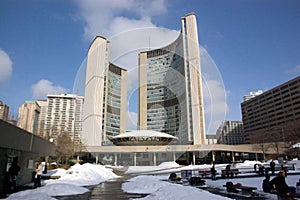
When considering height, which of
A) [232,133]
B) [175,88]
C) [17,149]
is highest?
[175,88]

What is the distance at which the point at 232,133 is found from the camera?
14700cm

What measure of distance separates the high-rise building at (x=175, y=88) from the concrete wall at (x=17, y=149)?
203 feet

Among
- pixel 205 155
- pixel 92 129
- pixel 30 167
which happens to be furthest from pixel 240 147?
pixel 30 167

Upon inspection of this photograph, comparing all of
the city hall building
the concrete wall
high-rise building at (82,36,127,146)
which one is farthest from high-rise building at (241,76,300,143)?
the concrete wall

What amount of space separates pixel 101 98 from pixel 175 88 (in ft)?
109

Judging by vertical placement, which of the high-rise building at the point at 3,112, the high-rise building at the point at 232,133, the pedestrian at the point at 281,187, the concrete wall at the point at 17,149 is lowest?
the pedestrian at the point at 281,187

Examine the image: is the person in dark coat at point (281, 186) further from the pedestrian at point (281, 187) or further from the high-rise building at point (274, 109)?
the high-rise building at point (274, 109)

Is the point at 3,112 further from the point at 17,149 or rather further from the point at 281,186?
the point at 281,186

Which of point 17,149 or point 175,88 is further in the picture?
point 175,88

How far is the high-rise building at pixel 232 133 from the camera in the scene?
14138cm

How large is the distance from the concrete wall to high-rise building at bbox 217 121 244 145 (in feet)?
444

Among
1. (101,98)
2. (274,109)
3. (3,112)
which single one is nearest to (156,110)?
(101,98)

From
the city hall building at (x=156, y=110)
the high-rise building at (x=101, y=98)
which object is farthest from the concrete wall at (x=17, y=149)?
the high-rise building at (x=101, y=98)

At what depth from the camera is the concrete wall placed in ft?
28.8
